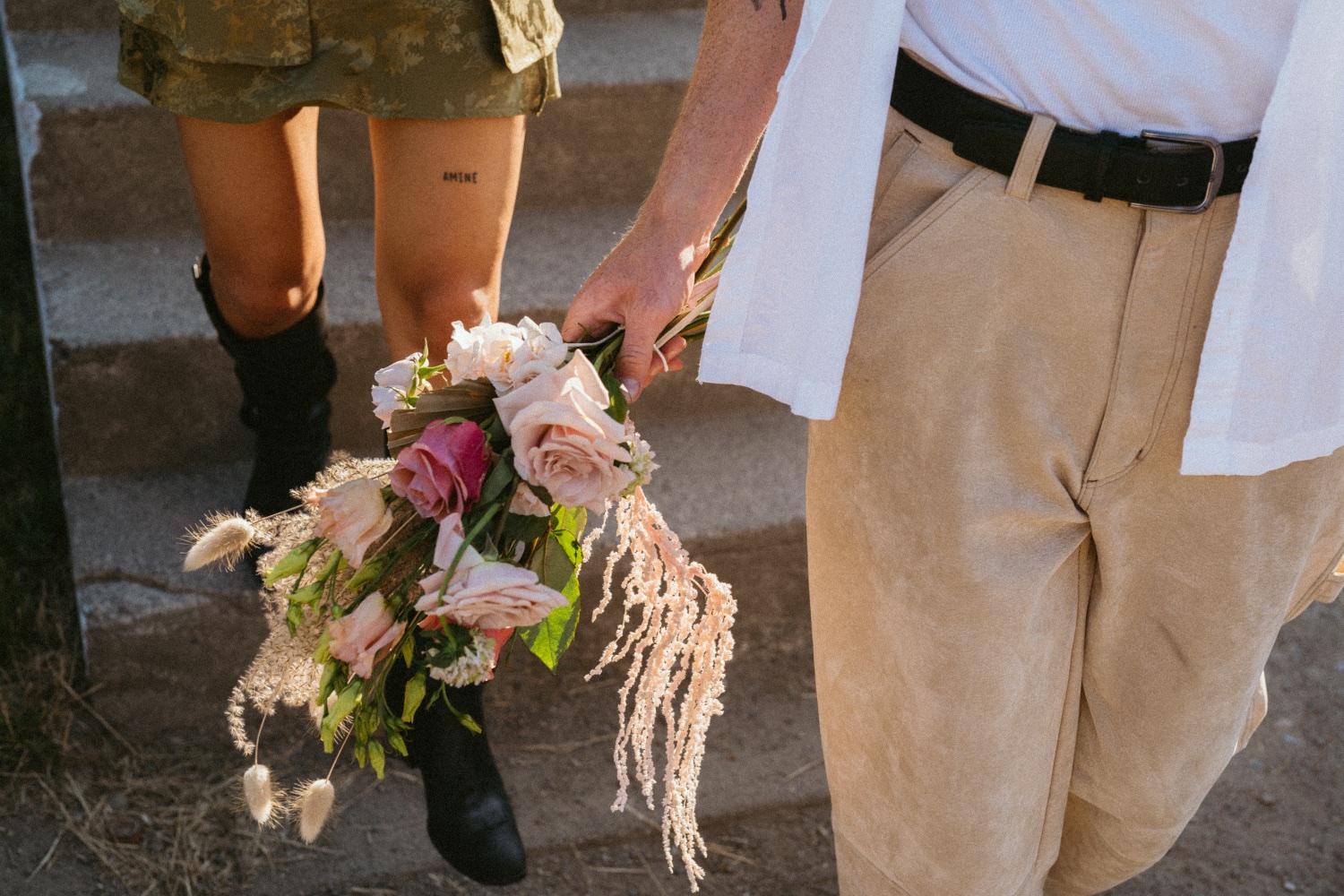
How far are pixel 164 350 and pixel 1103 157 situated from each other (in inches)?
85.0

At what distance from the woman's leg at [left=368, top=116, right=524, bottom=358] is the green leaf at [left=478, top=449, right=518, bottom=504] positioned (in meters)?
0.75

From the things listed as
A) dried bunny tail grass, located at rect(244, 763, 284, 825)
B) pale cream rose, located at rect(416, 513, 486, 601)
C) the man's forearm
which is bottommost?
dried bunny tail grass, located at rect(244, 763, 284, 825)

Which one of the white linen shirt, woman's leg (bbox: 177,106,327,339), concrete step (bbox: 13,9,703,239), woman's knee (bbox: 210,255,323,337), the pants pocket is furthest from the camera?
concrete step (bbox: 13,9,703,239)

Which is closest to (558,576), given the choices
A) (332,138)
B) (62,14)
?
(332,138)

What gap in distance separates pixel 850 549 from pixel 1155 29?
2.03 ft

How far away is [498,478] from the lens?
1270mm

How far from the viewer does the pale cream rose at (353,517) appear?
1.25 metres

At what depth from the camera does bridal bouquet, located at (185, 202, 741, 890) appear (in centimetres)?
123

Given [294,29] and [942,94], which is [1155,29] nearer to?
[942,94]

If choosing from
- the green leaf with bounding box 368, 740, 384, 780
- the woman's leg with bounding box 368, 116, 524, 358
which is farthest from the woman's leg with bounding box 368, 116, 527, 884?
the green leaf with bounding box 368, 740, 384, 780

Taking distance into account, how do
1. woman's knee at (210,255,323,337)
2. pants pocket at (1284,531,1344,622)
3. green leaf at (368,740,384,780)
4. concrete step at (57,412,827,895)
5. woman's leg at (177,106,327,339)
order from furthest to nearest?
1. concrete step at (57,412,827,895)
2. woman's knee at (210,255,323,337)
3. woman's leg at (177,106,327,339)
4. pants pocket at (1284,531,1344,622)
5. green leaf at (368,740,384,780)

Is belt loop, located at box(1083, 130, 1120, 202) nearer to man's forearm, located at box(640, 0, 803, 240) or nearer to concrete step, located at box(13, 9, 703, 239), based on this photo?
man's forearm, located at box(640, 0, 803, 240)

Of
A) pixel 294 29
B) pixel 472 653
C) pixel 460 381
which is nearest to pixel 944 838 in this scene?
pixel 472 653

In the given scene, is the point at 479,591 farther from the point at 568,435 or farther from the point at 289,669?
the point at 289,669
